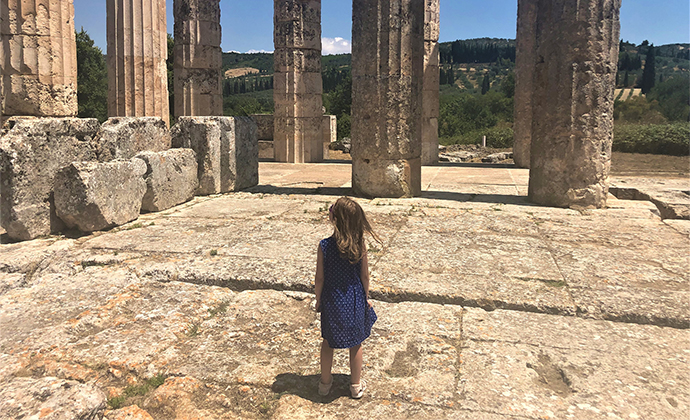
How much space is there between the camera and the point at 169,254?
4.88 m

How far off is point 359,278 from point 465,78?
74.9m

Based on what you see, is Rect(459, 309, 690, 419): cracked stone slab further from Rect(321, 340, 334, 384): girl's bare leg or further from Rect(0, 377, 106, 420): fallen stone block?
Rect(0, 377, 106, 420): fallen stone block

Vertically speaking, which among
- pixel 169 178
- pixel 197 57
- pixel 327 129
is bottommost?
pixel 169 178

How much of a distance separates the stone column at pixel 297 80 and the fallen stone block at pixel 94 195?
9.35 m

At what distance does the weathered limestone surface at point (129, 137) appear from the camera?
6.34 metres

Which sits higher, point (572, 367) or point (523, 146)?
point (523, 146)

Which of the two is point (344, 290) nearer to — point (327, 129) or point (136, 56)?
point (136, 56)

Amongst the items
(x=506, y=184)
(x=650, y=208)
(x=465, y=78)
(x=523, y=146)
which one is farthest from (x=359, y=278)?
(x=465, y=78)

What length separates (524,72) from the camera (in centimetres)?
1335

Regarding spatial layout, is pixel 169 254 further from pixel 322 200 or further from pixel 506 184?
pixel 506 184

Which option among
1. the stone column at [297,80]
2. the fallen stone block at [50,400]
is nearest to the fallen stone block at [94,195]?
the fallen stone block at [50,400]

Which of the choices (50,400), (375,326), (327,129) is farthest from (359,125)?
(327,129)

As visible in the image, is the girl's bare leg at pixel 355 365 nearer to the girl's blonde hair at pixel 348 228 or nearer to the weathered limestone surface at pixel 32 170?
the girl's blonde hair at pixel 348 228

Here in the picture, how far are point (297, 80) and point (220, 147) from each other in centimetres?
735
